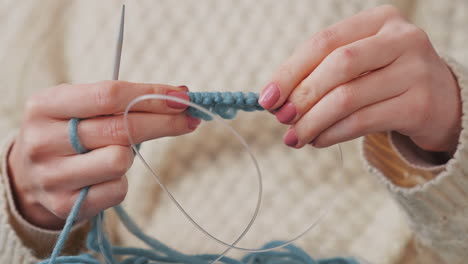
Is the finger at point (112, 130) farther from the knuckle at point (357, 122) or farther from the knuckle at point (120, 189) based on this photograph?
the knuckle at point (357, 122)

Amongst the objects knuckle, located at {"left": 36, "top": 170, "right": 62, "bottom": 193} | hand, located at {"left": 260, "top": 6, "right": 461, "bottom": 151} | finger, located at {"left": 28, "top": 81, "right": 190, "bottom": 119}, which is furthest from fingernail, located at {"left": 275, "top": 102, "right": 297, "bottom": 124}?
knuckle, located at {"left": 36, "top": 170, "right": 62, "bottom": 193}

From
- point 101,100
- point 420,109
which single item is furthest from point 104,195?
point 420,109

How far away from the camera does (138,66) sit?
782 millimetres

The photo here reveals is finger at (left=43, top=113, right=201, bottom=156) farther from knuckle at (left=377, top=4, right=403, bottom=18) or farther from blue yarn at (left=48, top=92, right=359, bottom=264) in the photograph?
knuckle at (left=377, top=4, right=403, bottom=18)

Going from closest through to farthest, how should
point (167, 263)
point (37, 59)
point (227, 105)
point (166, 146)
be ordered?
point (227, 105), point (167, 263), point (166, 146), point (37, 59)

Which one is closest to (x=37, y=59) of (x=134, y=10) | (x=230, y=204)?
(x=134, y=10)

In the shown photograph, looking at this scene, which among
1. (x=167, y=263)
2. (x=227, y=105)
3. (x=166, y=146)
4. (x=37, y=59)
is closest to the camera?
(x=227, y=105)

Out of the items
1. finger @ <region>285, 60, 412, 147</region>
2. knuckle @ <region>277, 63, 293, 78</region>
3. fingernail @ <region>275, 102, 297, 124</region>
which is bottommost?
finger @ <region>285, 60, 412, 147</region>

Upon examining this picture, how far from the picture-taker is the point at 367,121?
53cm

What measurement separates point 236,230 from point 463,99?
1.15 feet

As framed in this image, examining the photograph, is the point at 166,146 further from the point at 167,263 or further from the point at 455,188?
the point at 455,188

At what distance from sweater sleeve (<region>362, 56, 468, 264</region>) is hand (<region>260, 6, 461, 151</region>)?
0.06 m

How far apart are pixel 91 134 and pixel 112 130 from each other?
2 cm

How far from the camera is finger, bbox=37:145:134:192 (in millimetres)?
506
